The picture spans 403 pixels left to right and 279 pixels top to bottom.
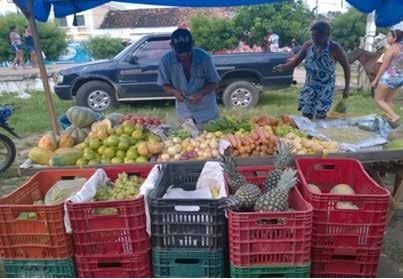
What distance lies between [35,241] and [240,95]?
7967mm

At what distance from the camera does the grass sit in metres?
8.95

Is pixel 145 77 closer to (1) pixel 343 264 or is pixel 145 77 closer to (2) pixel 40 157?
(2) pixel 40 157

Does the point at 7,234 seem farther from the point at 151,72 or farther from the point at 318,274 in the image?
the point at 151,72

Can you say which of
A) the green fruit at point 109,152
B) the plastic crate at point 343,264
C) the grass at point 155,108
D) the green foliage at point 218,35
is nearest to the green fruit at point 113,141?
the green fruit at point 109,152

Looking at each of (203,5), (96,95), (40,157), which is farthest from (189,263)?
(96,95)

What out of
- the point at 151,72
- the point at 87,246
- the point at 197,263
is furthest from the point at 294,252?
the point at 151,72

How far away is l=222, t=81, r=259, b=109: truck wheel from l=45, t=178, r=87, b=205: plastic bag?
23.9 feet

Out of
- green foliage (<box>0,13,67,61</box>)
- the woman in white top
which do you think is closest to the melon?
the woman in white top

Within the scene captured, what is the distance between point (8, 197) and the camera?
2428 millimetres

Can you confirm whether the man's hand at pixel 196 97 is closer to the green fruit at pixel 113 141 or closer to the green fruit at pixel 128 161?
the green fruit at pixel 113 141

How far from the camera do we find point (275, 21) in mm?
16516

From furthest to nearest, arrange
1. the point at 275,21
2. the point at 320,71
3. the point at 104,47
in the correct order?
the point at 104,47 → the point at 275,21 → the point at 320,71

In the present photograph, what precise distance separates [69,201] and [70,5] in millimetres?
3915

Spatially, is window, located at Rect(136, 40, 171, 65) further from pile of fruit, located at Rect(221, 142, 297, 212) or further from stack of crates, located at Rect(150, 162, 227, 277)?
stack of crates, located at Rect(150, 162, 227, 277)
